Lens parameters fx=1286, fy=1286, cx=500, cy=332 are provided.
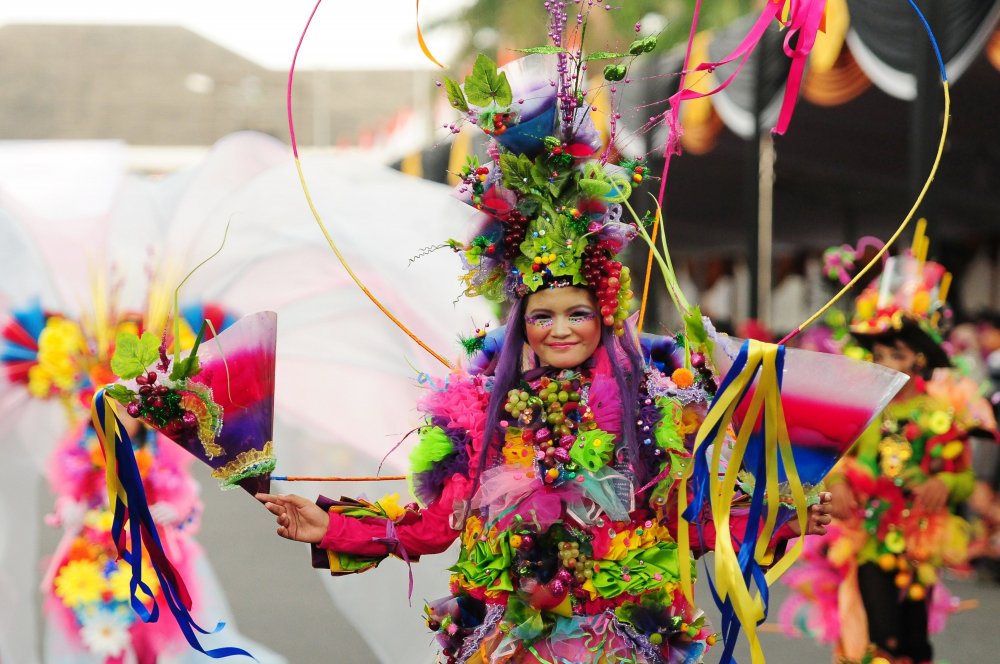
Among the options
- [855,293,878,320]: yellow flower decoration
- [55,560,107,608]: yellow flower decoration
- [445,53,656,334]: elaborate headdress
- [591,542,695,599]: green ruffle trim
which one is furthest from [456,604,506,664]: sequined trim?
[855,293,878,320]: yellow flower decoration

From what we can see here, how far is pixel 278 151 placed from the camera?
5770 millimetres

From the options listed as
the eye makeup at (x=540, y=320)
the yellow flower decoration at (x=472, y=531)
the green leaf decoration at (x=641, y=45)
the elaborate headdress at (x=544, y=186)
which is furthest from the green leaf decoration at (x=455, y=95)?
the yellow flower decoration at (x=472, y=531)

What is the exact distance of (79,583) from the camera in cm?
516

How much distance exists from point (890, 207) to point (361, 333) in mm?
13728

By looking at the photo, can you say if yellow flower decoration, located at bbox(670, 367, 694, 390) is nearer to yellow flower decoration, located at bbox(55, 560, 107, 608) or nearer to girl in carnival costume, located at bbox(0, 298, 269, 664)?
girl in carnival costume, located at bbox(0, 298, 269, 664)

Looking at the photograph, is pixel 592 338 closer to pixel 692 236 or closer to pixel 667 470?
pixel 667 470

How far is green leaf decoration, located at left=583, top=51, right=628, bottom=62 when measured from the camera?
2992 millimetres

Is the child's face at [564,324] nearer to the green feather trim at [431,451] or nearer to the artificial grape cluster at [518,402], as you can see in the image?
the artificial grape cluster at [518,402]

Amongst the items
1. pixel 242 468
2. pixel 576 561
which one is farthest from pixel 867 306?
pixel 242 468

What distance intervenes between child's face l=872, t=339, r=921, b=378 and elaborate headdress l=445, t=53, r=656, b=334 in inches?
94.7

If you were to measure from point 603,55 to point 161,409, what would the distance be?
1339 millimetres

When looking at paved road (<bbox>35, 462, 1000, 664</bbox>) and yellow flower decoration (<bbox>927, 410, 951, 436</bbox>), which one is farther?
yellow flower decoration (<bbox>927, 410, 951, 436</bbox>)

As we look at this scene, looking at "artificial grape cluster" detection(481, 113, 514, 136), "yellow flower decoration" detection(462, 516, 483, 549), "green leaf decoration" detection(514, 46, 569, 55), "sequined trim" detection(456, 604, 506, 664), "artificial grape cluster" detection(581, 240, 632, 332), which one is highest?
"green leaf decoration" detection(514, 46, 569, 55)

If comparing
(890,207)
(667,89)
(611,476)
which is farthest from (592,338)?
(890,207)
